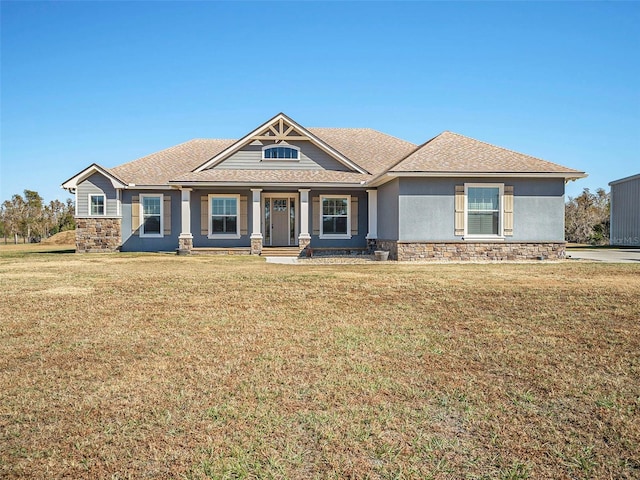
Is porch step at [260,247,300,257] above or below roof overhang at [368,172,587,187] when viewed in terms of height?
below

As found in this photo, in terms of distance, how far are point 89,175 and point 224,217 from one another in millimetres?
6508

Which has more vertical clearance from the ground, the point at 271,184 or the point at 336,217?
the point at 271,184

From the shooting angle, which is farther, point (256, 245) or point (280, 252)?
point (280, 252)

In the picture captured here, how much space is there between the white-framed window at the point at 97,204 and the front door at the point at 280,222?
7655 mm

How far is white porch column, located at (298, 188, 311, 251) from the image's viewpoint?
768 inches

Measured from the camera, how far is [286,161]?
67.8 ft

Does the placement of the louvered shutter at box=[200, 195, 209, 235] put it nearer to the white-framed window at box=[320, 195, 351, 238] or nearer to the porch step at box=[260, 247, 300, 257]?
the porch step at box=[260, 247, 300, 257]

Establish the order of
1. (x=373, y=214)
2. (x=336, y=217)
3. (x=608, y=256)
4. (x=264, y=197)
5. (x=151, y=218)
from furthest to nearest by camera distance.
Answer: (x=151, y=218) < (x=264, y=197) < (x=336, y=217) < (x=373, y=214) < (x=608, y=256)

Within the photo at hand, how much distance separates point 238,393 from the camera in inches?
157

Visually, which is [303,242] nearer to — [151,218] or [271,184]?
[271,184]

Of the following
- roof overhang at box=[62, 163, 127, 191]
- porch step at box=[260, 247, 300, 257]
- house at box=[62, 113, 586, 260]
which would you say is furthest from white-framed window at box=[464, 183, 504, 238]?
roof overhang at box=[62, 163, 127, 191]

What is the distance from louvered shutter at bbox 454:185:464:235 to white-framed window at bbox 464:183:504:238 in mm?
219

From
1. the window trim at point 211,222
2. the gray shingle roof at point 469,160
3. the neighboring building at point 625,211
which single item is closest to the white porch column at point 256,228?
the window trim at point 211,222

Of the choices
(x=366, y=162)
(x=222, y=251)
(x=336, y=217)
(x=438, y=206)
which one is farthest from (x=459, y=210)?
(x=222, y=251)
